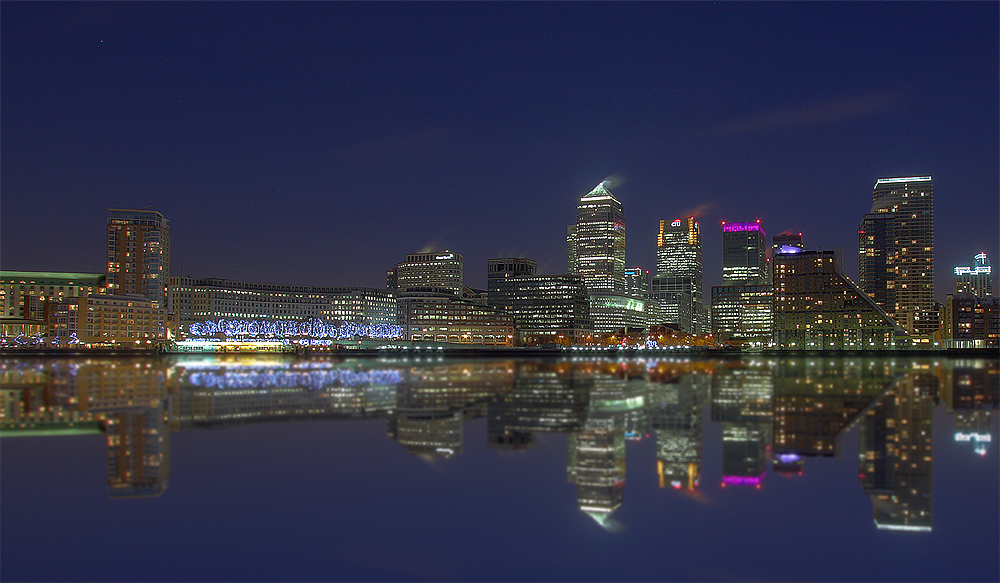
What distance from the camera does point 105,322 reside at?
167m

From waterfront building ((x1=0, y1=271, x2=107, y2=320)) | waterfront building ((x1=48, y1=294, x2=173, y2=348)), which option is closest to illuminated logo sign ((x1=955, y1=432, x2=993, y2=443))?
waterfront building ((x1=48, y1=294, x2=173, y2=348))

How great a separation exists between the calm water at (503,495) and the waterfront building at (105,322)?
510 ft

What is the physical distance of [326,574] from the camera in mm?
9531

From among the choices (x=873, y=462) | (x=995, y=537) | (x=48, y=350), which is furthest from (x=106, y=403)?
(x=48, y=350)

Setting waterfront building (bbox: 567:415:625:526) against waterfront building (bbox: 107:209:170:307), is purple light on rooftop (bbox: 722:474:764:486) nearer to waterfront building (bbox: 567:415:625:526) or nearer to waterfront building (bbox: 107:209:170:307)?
waterfront building (bbox: 567:415:625:526)

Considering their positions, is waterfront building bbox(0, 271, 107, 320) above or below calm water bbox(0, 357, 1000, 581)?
above

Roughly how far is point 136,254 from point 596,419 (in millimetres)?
195532

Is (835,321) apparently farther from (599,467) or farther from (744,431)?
(599,467)

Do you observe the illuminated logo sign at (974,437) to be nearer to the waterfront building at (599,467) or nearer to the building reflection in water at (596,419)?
the building reflection in water at (596,419)

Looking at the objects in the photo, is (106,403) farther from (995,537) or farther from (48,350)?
(48,350)

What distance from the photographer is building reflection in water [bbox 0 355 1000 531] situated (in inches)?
565

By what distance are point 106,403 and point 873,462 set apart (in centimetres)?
2427

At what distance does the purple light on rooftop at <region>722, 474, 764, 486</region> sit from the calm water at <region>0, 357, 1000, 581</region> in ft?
0.25

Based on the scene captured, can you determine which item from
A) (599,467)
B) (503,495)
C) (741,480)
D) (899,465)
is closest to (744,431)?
(899,465)
